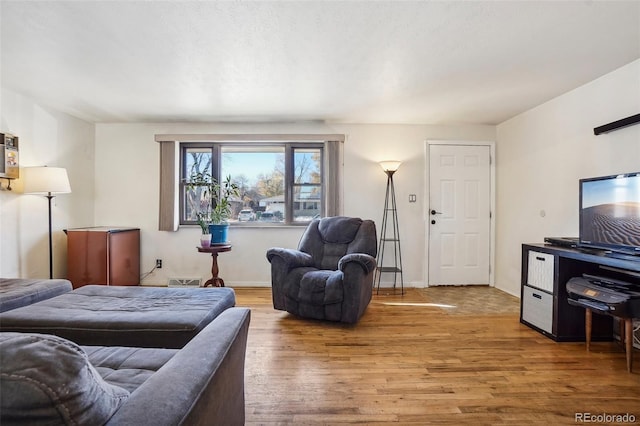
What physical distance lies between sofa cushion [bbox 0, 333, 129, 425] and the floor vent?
3.72 metres

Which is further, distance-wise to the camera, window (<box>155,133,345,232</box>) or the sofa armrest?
window (<box>155,133,345,232</box>)

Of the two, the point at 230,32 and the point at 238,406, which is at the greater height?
the point at 230,32

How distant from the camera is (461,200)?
13.9 ft

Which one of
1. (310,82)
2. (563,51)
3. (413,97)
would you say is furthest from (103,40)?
(563,51)

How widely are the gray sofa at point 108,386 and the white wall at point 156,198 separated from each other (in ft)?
10.1

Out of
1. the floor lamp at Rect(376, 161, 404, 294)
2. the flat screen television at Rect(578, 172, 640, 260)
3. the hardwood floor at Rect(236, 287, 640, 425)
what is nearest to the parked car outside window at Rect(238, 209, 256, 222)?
the hardwood floor at Rect(236, 287, 640, 425)

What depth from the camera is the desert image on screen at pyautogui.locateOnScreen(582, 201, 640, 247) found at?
2.13 meters

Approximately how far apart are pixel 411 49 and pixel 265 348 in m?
2.47

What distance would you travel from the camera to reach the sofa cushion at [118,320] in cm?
163

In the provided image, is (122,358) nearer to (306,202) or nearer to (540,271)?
(540,271)

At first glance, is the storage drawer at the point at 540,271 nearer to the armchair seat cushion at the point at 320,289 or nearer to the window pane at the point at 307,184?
the armchair seat cushion at the point at 320,289

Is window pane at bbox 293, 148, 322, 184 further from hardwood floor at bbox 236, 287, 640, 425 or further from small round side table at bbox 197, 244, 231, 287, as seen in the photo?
hardwood floor at bbox 236, 287, 640, 425

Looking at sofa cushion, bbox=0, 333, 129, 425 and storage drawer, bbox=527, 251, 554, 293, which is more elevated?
sofa cushion, bbox=0, 333, 129, 425

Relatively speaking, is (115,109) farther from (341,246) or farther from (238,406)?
(238,406)
